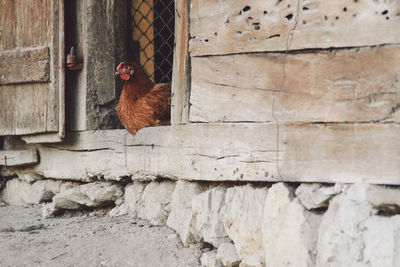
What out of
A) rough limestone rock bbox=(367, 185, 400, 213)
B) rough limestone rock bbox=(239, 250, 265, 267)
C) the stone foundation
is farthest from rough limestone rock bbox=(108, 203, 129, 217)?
rough limestone rock bbox=(367, 185, 400, 213)

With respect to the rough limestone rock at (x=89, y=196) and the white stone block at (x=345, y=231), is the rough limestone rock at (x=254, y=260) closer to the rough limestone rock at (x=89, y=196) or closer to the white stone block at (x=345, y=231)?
the white stone block at (x=345, y=231)

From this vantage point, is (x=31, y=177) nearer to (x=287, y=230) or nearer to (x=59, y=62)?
(x=59, y=62)

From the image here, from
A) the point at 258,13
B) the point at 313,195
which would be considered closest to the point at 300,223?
the point at 313,195

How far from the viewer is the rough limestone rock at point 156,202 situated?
3584mm

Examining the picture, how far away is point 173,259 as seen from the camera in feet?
10.0

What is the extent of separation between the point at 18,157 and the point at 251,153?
2688mm

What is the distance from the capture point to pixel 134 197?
152 inches

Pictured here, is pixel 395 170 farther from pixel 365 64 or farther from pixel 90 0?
pixel 90 0

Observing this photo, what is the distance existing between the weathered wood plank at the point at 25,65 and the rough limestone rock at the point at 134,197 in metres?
1.15

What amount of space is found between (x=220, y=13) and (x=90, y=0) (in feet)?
5.06

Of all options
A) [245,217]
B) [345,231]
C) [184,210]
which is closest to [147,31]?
[184,210]

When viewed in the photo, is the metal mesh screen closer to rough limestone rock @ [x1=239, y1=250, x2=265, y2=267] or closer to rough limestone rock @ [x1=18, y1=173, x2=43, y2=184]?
rough limestone rock @ [x1=18, y1=173, x2=43, y2=184]

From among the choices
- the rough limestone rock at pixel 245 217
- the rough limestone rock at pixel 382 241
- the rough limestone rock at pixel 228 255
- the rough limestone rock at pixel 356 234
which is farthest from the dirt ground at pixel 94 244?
the rough limestone rock at pixel 382 241

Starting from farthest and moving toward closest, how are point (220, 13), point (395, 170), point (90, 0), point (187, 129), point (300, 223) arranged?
point (90, 0), point (187, 129), point (220, 13), point (300, 223), point (395, 170)
